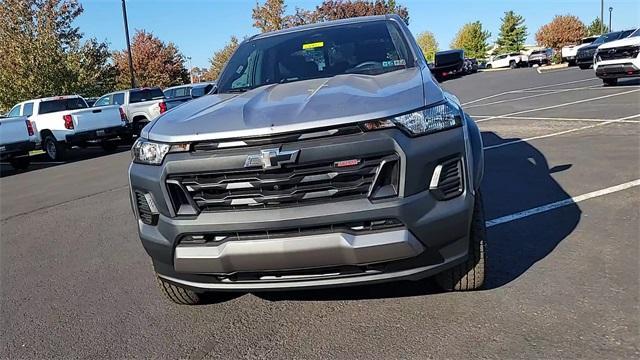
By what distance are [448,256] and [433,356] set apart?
0.51 metres

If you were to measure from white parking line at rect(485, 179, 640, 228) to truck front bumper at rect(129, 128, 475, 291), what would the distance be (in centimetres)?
202

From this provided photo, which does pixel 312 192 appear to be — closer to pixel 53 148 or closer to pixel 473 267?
pixel 473 267

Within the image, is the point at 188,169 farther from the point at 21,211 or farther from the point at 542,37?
the point at 542,37

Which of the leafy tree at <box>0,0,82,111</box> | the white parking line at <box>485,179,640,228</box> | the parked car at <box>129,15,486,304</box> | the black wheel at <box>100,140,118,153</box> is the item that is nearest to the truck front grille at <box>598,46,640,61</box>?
the white parking line at <box>485,179,640,228</box>

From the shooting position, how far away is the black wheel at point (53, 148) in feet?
48.6

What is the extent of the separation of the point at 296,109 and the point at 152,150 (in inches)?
33.3

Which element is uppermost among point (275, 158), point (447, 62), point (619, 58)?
point (447, 62)

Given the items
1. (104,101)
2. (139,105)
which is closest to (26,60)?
(104,101)

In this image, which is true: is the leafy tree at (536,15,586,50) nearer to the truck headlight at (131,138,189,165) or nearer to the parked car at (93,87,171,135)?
the parked car at (93,87,171,135)

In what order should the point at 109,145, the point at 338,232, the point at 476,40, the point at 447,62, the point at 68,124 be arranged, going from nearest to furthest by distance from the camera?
1. the point at 338,232
2. the point at 447,62
3. the point at 68,124
4. the point at 109,145
5. the point at 476,40

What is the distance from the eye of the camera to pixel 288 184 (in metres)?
2.66

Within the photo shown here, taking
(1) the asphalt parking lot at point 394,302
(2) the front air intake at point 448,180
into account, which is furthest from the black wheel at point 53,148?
(2) the front air intake at point 448,180

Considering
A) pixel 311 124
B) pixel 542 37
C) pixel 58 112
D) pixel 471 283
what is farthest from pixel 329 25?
pixel 542 37

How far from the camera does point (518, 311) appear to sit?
3047 millimetres
